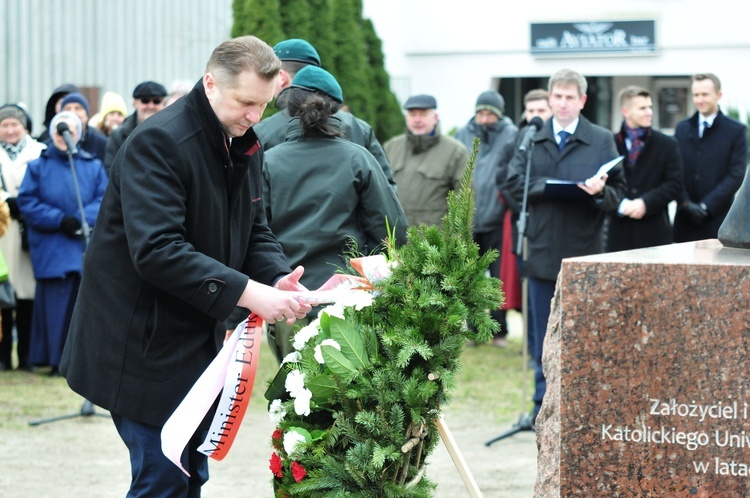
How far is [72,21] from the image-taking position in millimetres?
16359

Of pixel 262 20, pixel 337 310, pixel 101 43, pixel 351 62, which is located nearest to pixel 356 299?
pixel 337 310

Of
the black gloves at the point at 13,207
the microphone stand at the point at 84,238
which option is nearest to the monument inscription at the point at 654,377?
the microphone stand at the point at 84,238

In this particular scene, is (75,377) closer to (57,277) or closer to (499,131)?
(57,277)

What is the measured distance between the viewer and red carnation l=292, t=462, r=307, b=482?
155 inches

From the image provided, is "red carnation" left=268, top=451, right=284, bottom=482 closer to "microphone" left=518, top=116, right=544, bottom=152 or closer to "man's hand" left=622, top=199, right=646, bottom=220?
"microphone" left=518, top=116, right=544, bottom=152

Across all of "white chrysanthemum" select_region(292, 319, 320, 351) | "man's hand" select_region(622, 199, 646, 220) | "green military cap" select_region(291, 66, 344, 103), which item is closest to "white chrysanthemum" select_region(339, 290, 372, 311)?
"white chrysanthemum" select_region(292, 319, 320, 351)

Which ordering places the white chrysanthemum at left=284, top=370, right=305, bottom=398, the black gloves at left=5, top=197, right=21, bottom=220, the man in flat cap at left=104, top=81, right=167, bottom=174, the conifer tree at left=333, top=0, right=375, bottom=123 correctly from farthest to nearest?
the conifer tree at left=333, top=0, right=375, bottom=123, the black gloves at left=5, top=197, right=21, bottom=220, the man in flat cap at left=104, top=81, right=167, bottom=174, the white chrysanthemum at left=284, top=370, right=305, bottom=398

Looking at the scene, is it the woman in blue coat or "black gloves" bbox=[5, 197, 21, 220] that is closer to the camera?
the woman in blue coat

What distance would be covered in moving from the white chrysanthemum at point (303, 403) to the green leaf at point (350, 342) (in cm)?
19

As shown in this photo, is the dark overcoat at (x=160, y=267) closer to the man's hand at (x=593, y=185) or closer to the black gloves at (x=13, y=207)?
the man's hand at (x=593, y=185)

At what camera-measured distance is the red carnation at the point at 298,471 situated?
12.9ft

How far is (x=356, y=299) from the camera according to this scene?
4051 mm

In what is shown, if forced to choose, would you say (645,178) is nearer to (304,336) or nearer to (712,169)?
(712,169)

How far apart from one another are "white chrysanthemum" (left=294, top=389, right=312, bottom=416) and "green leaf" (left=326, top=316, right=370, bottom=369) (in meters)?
0.19
